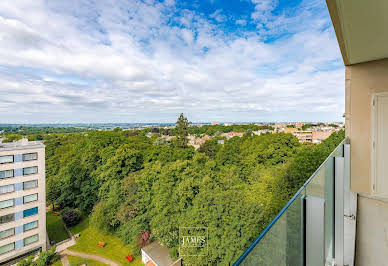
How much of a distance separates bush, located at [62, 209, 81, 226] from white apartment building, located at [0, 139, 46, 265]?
8.28 feet

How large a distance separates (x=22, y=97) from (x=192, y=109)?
2895 centimetres

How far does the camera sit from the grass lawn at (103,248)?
999 cm

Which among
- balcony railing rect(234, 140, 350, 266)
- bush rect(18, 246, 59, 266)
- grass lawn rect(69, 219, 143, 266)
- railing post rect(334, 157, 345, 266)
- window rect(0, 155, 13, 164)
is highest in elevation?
balcony railing rect(234, 140, 350, 266)

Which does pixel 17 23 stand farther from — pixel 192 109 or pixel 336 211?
pixel 192 109

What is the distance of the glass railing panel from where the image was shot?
18.8 inches

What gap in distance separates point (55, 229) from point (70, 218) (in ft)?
3.62

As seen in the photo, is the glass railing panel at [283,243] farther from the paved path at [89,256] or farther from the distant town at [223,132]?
the distant town at [223,132]


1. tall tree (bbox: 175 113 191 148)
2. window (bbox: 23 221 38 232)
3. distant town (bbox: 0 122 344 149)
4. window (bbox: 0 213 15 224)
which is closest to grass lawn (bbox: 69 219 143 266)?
window (bbox: 23 221 38 232)

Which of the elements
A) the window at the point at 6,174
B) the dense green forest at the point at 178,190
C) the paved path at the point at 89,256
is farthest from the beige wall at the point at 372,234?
the window at the point at 6,174

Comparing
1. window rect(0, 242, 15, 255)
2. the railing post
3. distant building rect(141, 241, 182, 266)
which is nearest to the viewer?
the railing post

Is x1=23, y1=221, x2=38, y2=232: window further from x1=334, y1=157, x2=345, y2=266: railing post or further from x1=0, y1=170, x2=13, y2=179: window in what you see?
x1=334, y1=157, x2=345, y2=266: railing post

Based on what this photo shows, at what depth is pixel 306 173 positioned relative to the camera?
9531 mm

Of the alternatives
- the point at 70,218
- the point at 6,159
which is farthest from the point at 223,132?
the point at 6,159

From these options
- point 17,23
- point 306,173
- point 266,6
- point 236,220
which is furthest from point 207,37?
point 236,220
